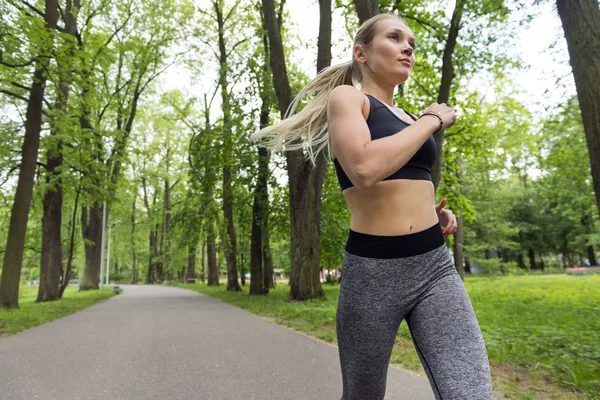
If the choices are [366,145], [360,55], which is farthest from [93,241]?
[366,145]

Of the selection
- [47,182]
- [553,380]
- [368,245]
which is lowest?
[553,380]

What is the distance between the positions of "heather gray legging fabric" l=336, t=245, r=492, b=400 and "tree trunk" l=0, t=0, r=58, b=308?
13.7 meters

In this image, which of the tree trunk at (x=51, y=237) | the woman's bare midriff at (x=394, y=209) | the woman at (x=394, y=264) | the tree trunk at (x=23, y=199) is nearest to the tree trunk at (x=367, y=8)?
the woman at (x=394, y=264)

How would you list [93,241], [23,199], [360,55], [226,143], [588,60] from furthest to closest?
[93,241] < [226,143] < [23,199] < [588,60] < [360,55]

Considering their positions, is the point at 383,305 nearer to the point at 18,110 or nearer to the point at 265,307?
the point at 265,307

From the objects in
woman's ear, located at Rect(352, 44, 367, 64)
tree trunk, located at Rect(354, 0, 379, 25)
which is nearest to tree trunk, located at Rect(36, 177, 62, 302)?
tree trunk, located at Rect(354, 0, 379, 25)

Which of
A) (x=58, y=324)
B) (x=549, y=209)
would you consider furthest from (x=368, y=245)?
(x=549, y=209)

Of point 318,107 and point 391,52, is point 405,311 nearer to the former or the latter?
point 318,107

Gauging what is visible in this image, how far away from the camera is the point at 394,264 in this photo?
60.8 inches

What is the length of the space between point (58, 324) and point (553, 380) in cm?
999

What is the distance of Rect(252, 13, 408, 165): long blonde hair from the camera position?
6.14ft

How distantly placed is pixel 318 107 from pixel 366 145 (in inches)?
20.5

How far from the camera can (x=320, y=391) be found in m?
4.27

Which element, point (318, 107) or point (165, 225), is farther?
point (165, 225)
